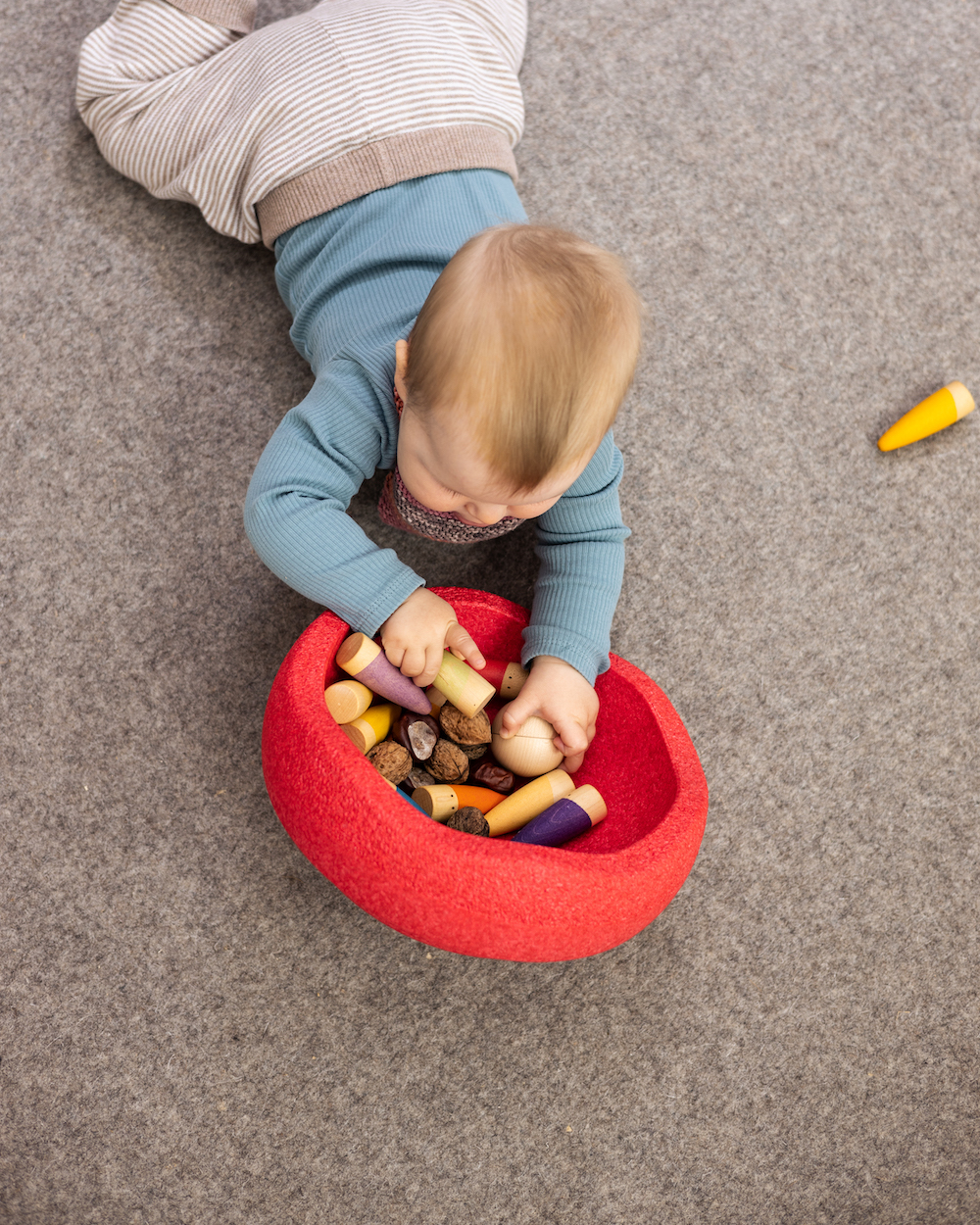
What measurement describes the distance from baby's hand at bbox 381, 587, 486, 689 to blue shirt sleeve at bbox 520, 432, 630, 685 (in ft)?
0.27

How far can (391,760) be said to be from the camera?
0.70 m

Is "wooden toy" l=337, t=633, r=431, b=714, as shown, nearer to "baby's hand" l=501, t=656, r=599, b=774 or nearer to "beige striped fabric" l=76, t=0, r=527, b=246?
"baby's hand" l=501, t=656, r=599, b=774

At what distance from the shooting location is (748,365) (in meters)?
0.94

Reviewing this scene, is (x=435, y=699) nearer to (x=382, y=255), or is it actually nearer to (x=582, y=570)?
(x=582, y=570)

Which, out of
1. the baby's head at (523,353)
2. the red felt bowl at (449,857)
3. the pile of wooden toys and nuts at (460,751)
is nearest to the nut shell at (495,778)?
the pile of wooden toys and nuts at (460,751)

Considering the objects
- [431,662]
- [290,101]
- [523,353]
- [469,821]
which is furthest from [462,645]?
[290,101]

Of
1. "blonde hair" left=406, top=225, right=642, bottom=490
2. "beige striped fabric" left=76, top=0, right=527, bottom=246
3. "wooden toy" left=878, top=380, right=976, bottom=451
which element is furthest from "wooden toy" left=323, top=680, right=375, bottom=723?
"wooden toy" left=878, top=380, right=976, bottom=451

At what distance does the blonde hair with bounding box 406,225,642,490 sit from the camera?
547mm

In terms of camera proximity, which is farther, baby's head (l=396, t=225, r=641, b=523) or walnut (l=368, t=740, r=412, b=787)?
walnut (l=368, t=740, r=412, b=787)

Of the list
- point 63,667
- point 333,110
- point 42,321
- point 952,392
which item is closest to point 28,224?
point 42,321

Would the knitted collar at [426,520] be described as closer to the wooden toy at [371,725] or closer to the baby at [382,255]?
the baby at [382,255]

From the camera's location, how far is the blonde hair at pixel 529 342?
1.79 ft

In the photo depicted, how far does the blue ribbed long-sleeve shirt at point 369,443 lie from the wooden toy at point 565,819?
3.8 inches

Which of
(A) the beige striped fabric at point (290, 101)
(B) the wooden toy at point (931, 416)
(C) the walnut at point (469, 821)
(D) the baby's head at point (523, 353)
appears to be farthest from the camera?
(B) the wooden toy at point (931, 416)
